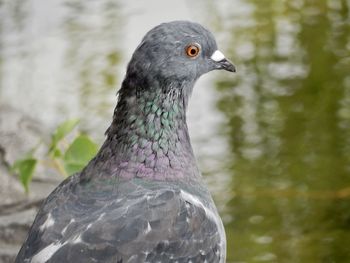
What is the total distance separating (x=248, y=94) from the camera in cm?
910

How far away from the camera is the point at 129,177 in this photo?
17.8 ft

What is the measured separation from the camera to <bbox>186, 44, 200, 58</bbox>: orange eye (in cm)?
553

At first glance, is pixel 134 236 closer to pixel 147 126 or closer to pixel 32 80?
pixel 147 126

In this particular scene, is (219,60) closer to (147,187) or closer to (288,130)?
(147,187)

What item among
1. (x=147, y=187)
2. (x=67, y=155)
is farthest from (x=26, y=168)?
(x=147, y=187)

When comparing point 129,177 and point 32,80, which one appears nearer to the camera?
point 129,177

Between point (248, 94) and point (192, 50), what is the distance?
141 inches

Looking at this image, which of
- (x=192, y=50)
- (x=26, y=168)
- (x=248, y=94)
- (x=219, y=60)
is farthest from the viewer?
(x=248, y=94)

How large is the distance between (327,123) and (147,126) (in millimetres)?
3357

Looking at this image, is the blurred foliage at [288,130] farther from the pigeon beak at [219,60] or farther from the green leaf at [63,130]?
the pigeon beak at [219,60]

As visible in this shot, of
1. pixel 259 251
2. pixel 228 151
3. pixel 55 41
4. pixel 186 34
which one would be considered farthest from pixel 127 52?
pixel 186 34

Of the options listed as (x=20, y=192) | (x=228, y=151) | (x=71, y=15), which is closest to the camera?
(x=20, y=192)

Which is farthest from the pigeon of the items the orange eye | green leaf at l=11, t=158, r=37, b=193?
green leaf at l=11, t=158, r=37, b=193

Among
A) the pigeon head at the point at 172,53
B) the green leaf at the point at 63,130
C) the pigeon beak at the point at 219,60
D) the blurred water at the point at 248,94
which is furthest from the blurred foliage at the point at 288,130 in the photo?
the pigeon head at the point at 172,53
